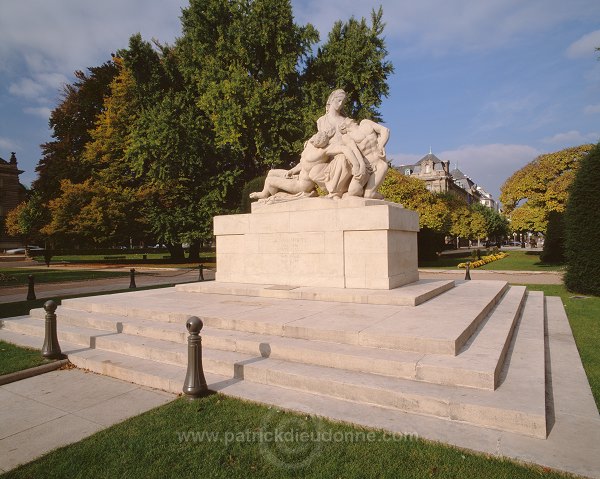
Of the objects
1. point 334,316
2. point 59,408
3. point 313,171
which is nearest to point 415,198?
point 313,171

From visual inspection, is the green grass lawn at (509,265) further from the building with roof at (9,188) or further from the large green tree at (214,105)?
the building with roof at (9,188)

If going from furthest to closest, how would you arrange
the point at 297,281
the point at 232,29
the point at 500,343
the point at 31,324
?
the point at 232,29 < the point at 297,281 < the point at 31,324 < the point at 500,343

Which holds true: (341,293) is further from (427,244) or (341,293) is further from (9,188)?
(9,188)

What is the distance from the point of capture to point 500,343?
492 cm

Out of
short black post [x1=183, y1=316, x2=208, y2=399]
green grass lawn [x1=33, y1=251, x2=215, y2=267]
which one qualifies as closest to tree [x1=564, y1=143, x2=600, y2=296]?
short black post [x1=183, y1=316, x2=208, y2=399]

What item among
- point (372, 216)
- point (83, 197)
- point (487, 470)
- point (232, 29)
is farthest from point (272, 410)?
point (83, 197)

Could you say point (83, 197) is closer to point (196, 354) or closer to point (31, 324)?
point (31, 324)

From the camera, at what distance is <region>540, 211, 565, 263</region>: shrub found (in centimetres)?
2670

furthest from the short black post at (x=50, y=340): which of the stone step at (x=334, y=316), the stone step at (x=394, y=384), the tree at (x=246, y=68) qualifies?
the tree at (x=246, y=68)

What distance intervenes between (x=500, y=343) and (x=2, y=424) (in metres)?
5.93

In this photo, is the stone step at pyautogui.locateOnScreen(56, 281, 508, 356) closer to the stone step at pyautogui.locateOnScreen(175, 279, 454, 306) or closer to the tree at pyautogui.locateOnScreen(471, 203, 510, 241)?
the stone step at pyautogui.locateOnScreen(175, 279, 454, 306)

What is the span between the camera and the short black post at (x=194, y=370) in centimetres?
421

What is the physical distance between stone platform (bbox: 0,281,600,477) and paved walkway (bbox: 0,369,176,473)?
0.94 ft

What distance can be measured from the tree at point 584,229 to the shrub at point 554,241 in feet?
52.0
